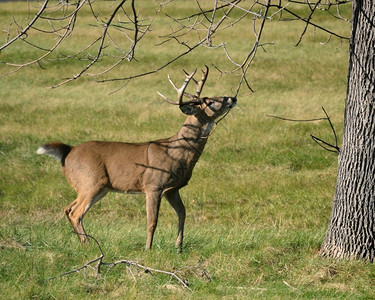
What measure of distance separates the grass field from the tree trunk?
0.27 metres

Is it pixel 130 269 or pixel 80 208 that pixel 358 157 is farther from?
pixel 80 208

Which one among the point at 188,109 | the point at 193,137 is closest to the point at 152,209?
the point at 193,137

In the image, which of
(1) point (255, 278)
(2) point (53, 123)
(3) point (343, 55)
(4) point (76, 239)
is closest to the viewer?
(1) point (255, 278)

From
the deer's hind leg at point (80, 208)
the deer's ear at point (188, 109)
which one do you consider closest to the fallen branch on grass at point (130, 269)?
the deer's hind leg at point (80, 208)

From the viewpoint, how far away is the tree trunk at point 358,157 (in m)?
6.48

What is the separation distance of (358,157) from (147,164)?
93.1 inches

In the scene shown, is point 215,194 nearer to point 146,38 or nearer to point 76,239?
point 76,239

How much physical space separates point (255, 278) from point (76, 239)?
75.4 inches

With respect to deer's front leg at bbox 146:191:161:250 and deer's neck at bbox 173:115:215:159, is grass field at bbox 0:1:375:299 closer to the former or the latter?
deer's front leg at bbox 146:191:161:250

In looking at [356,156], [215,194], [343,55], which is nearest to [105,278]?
[356,156]

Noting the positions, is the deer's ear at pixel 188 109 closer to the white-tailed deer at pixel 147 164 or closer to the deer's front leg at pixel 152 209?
the white-tailed deer at pixel 147 164

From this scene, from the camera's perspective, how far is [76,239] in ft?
23.3

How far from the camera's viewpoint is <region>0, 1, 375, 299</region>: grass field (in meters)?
5.91

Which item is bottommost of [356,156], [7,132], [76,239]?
[7,132]
